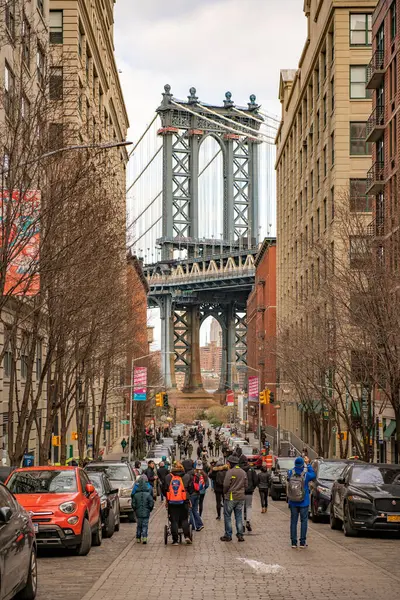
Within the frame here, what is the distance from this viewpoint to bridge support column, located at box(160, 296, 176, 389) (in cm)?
17812

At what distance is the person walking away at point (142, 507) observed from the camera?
841 inches

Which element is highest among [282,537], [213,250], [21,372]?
[213,250]

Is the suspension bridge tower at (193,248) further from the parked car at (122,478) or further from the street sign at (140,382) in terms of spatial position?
the parked car at (122,478)

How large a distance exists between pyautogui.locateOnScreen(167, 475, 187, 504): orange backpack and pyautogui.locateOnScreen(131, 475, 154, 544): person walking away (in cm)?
88

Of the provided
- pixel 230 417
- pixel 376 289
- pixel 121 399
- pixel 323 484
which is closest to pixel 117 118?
pixel 121 399

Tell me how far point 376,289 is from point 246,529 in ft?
37.7

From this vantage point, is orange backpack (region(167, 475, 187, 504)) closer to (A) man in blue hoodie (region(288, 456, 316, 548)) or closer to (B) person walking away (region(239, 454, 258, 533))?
(A) man in blue hoodie (region(288, 456, 316, 548))

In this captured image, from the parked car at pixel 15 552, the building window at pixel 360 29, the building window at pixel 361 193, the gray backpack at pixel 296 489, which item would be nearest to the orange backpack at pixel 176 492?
the gray backpack at pixel 296 489

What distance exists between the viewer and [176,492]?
67.5 feet

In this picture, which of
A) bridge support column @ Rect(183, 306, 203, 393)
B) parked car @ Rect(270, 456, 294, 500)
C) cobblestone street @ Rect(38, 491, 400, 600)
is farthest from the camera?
bridge support column @ Rect(183, 306, 203, 393)

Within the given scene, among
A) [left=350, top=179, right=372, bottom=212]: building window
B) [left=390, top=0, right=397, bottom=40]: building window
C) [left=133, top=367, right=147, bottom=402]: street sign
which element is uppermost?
[left=390, top=0, right=397, bottom=40]: building window

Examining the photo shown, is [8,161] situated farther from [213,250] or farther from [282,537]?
[213,250]

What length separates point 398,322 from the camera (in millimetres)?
31875

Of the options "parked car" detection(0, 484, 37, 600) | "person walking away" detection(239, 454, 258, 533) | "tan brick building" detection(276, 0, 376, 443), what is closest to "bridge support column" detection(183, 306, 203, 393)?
"tan brick building" detection(276, 0, 376, 443)
